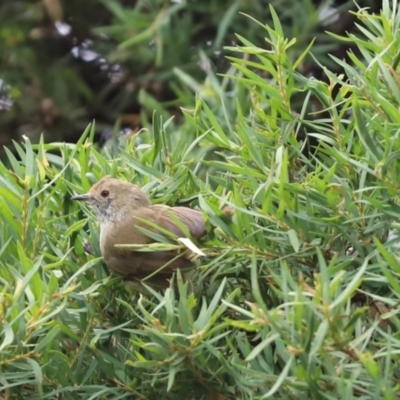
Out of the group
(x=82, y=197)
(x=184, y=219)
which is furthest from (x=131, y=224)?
(x=184, y=219)

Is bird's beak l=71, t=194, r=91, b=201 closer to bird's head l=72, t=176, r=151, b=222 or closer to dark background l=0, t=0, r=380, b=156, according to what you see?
bird's head l=72, t=176, r=151, b=222

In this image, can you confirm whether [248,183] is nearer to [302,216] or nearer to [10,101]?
[302,216]

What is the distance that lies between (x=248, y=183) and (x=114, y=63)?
355cm

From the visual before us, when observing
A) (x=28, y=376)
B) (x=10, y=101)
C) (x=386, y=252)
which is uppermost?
(x=386, y=252)

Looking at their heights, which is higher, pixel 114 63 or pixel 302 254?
pixel 302 254

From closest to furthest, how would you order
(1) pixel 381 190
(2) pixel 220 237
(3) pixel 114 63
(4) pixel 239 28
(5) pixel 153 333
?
(5) pixel 153 333 < (1) pixel 381 190 < (2) pixel 220 237 < (4) pixel 239 28 < (3) pixel 114 63

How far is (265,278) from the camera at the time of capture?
152cm

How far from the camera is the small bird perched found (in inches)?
64.9

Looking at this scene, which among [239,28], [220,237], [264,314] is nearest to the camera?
[264,314]

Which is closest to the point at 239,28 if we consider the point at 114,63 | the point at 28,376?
the point at 114,63

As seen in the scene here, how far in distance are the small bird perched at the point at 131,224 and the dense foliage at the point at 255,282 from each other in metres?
0.03

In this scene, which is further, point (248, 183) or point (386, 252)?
point (248, 183)

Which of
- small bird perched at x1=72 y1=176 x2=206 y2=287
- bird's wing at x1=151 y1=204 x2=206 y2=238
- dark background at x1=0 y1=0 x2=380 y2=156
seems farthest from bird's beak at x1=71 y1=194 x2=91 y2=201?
dark background at x1=0 y1=0 x2=380 y2=156

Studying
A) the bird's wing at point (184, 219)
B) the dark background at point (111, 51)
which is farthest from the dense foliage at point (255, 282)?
the dark background at point (111, 51)
